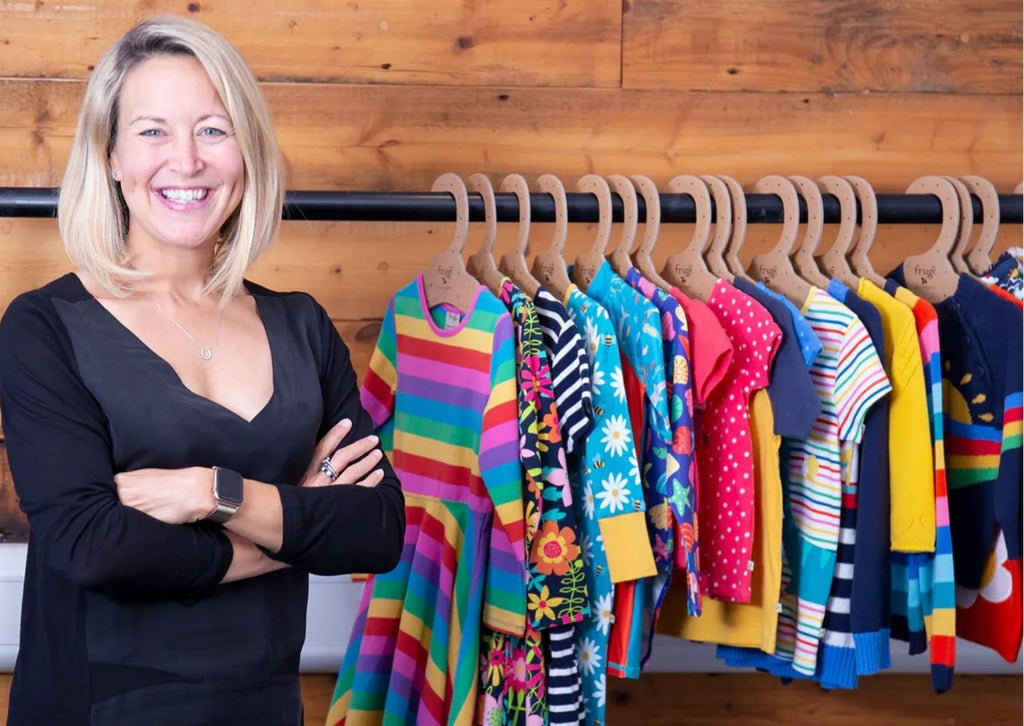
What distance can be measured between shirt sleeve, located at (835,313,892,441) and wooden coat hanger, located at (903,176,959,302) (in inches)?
9.0

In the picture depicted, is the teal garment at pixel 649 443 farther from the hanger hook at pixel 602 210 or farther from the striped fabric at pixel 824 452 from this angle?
the striped fabric at pixel 824 452

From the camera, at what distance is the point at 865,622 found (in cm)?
183

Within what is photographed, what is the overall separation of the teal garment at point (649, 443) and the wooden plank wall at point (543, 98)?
1.83 ft

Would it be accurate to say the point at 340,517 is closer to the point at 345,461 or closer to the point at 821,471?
the point at 345,461

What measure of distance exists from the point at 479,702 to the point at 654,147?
116 centimetres

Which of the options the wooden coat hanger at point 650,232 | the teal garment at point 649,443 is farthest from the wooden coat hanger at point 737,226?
the teal garment at point 649,443

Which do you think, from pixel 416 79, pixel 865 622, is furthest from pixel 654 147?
pixel 865 622

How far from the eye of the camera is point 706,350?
178 cm

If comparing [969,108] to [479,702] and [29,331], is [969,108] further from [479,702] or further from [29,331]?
[29,331]

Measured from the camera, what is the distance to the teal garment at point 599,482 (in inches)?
69.1

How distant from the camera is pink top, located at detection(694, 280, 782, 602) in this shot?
180 cm

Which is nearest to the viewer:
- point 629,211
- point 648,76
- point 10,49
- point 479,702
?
point 479,702

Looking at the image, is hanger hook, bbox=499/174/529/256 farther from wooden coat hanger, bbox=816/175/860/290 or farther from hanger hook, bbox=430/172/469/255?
wooden coat hanger, bbox=816/175/860/290

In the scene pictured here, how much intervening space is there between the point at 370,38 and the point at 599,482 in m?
1.04
